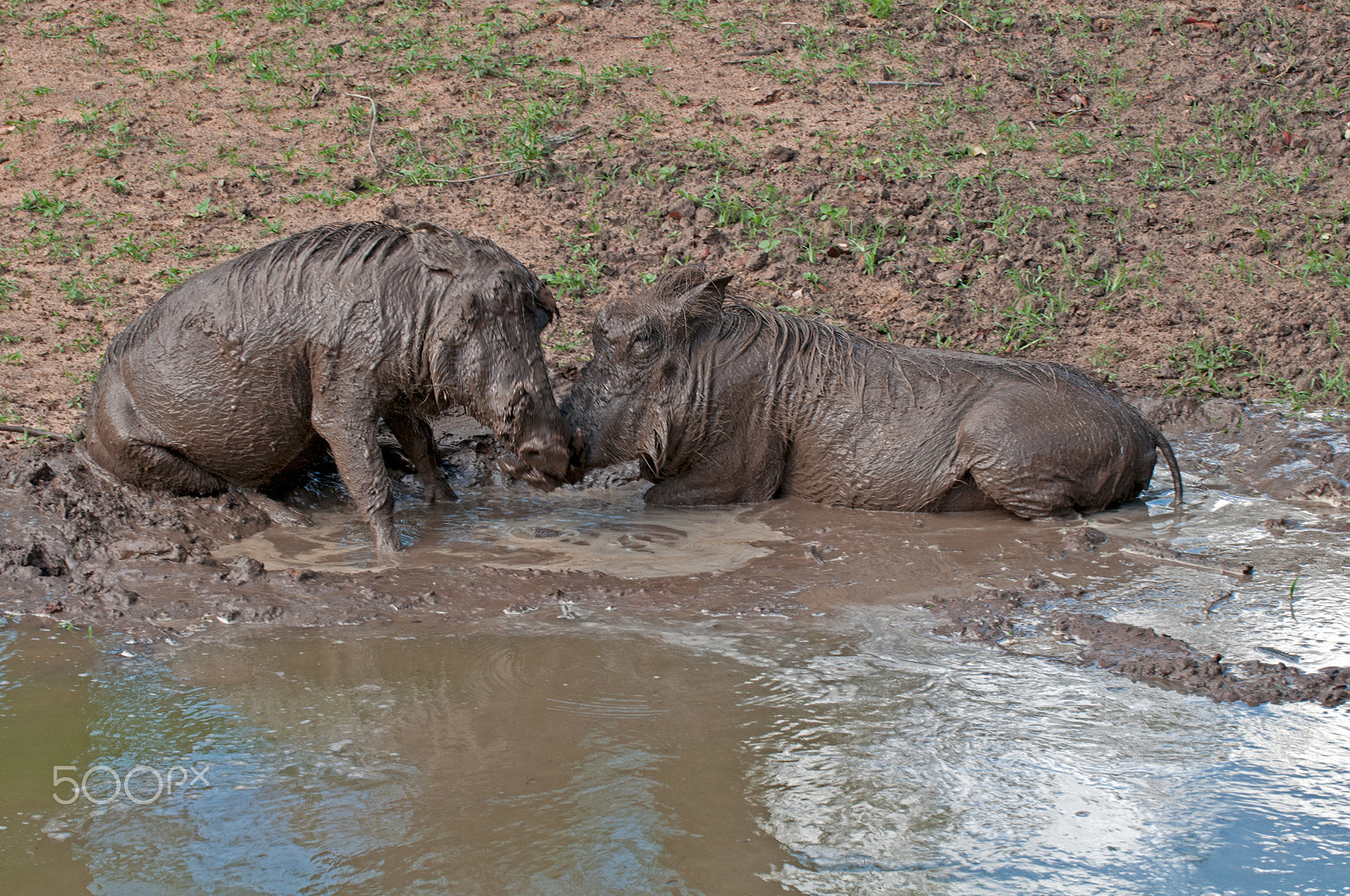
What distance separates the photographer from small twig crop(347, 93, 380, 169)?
8.43 metres

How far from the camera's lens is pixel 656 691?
12.3 ft

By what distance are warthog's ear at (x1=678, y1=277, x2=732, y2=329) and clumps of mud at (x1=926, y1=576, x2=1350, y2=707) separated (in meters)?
1.98

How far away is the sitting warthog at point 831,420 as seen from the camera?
17.8 feet

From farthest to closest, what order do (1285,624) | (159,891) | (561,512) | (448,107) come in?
(448,107)
(561,512)
(1285,624)
(159,891)

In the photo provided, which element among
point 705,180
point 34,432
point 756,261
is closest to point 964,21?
point 705,180

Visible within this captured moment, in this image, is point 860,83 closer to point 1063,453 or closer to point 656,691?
point 1063,453

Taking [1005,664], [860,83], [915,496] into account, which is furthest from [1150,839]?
[860,83]

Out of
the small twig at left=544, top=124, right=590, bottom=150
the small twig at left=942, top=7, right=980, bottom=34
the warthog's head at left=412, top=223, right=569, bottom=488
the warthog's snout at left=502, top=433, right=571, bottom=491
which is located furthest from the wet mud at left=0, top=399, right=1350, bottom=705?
the small twig at left=942, top=7, right=980, bottom=34

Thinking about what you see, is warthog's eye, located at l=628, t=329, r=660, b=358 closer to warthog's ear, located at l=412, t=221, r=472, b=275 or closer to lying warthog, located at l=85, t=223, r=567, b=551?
lying warthog, located at l=85, t=223, r=567, b=551

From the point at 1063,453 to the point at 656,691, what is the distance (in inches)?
100

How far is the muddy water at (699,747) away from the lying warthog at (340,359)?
53 centimetres

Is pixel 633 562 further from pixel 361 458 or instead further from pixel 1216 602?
pixel 1216 602

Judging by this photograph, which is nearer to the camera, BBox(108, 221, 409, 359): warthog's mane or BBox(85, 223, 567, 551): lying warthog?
BBox(85, 223, 567, 551): lying warthog

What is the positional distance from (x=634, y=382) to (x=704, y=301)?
20.9 inches
